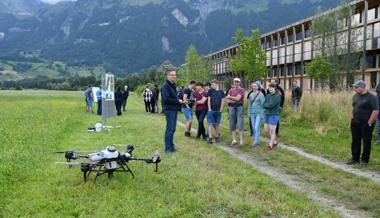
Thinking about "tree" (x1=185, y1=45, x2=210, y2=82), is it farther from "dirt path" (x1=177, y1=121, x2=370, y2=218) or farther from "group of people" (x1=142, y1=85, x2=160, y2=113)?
"dirt path" (x1=177, y1=121, x2=370, y2=218)

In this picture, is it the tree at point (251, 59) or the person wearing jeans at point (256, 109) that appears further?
the tree at point (251, 59)

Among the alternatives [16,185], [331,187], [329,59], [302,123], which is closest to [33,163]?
[16,185]

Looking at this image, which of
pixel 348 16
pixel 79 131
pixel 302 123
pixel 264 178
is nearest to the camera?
pixel 264 178

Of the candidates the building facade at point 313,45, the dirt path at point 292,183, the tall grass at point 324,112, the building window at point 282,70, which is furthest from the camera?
the building window at point 282,70

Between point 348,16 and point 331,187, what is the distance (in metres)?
28.5

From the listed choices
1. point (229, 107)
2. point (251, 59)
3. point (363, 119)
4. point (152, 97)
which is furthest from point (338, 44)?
point (363, 119)

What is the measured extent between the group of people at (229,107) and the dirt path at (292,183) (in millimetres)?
1145

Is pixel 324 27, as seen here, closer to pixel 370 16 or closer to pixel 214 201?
pixel 370 16

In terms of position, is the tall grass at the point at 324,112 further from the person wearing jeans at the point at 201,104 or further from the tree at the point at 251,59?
the tree at the point at 251,59

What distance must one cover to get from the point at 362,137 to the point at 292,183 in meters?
3.06

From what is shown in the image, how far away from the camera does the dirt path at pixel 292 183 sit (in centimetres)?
629

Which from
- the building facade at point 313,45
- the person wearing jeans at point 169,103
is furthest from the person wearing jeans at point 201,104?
the building facade at point 313,45

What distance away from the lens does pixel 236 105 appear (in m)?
13.2

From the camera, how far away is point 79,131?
15.9 meters
